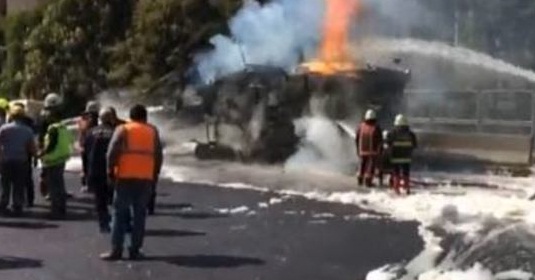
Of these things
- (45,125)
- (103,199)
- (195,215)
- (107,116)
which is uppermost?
(107,116)

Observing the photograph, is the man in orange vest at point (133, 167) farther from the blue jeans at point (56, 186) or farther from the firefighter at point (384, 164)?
the firefighter at point (384, 164)

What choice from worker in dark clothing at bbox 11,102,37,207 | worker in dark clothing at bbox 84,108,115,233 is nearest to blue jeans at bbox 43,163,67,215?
worker in dark clothing at bbox 11,102,37,207

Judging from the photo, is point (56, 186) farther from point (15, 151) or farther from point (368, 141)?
point (368, 141)

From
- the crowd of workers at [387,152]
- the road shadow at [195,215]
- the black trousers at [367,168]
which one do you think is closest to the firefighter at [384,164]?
the crowd of workers at [387,152]

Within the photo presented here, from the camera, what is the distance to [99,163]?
16.9 meters

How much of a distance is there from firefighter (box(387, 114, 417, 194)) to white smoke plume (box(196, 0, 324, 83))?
787 cm

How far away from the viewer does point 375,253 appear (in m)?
15.6

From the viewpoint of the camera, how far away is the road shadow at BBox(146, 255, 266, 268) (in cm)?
1451

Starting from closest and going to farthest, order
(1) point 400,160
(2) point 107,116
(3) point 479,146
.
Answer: (2) point 107,116 < (1) point 400,160 < (3) point 479,146

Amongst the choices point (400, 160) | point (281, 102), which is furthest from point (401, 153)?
point (281, 102)

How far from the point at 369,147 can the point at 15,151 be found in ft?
25.3

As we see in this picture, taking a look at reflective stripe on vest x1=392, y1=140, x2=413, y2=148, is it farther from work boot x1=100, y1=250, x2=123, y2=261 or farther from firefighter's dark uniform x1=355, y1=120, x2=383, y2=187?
work boot x1=100, y1=250, x2=123, y2=261

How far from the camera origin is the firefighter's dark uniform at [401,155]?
23078 millimetres

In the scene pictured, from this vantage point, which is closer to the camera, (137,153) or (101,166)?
(137,153)
